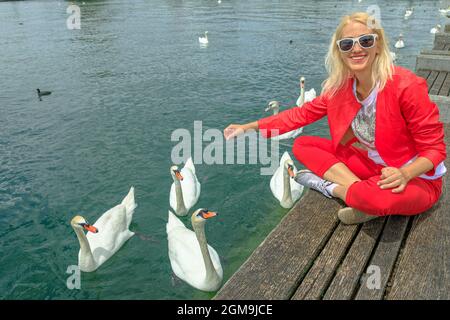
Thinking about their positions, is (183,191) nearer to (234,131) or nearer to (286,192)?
(286,192)

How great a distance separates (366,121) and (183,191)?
4.26 metres

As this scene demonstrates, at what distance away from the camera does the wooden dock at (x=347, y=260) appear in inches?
116

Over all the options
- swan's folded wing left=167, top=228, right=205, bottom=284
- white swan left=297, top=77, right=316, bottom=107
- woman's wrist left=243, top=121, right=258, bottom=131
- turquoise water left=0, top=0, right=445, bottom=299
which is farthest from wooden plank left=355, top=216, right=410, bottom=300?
white swan left=297, top=77, right=316, bottom=107

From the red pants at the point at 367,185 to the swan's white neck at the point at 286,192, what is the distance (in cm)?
251

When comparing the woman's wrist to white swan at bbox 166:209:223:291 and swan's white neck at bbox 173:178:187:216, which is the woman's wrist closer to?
white swan at bbox 166:209:223:291

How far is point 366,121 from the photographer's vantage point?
3.53 m

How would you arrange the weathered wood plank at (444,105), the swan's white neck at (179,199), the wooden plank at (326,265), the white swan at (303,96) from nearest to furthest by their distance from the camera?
1. the wooden plank at (326,265)
2. the weathered wood plank at (444,105)
3. the swan's white neck at (179,199)
4. the white swan at (303,96)

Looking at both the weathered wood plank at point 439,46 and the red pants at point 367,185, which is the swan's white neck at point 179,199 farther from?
the weathered wood plank at point 439,46

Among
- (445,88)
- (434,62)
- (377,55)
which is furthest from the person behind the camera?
(434,62)

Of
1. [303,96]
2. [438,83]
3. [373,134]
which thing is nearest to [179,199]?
[373,134]

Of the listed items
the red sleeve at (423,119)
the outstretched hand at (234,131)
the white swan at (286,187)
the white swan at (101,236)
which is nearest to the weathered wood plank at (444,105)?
the white swan at (286,187)
